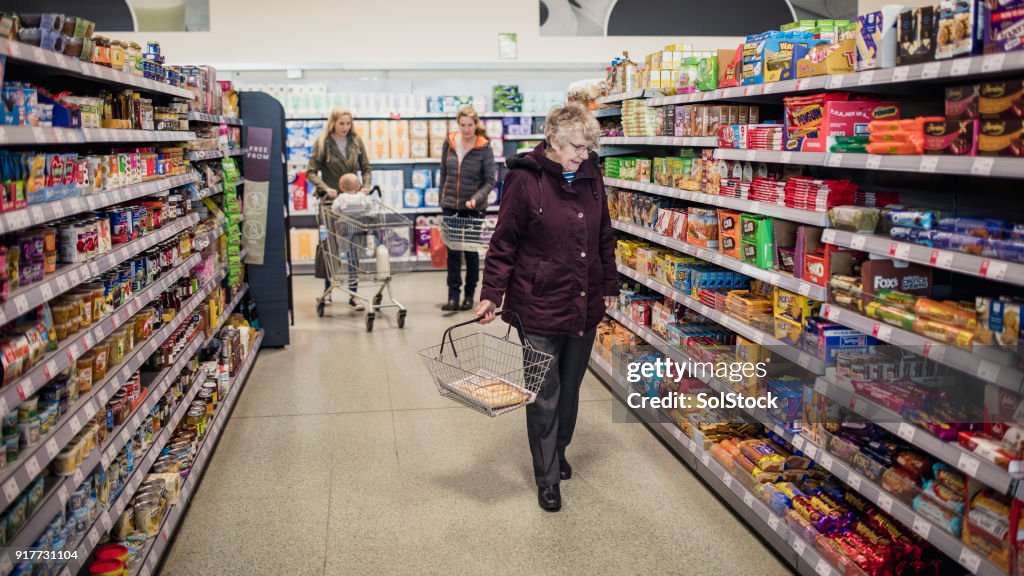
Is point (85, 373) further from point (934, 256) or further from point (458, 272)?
point (458, 272)

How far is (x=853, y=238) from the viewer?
10.3 feet

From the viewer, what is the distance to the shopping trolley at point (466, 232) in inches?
316

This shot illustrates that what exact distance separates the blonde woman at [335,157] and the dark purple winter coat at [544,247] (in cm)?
446

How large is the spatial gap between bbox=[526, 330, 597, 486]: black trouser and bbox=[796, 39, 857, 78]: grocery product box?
1485mm

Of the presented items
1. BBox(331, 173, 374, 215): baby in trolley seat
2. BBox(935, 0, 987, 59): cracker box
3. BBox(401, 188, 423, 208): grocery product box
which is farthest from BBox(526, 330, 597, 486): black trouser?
BBox(401, 188, 423, 208): grocery product box

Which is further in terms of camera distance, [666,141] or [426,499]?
[666,141]

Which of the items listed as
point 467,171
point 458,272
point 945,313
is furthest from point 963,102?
point 458,272

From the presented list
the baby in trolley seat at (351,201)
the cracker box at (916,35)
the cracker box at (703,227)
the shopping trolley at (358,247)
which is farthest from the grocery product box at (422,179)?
the cracker box at (916,35)

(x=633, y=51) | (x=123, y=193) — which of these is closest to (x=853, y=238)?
(x=123, y=193)

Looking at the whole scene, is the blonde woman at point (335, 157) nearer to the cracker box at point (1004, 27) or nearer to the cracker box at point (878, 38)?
the cracker box at point (878, 38)

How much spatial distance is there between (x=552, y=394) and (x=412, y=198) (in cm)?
718

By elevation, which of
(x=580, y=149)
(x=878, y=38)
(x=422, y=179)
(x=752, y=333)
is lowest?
(x=752, y=333)

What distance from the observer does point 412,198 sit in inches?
426

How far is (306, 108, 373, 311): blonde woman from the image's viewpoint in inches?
323
